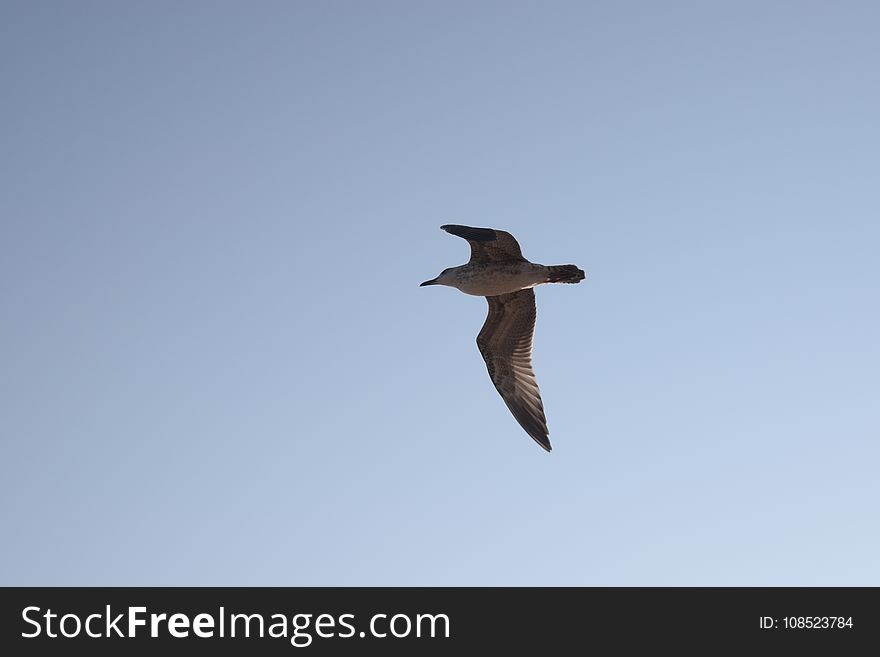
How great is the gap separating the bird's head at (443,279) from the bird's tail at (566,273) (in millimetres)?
1897

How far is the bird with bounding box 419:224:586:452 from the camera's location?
16500 mm

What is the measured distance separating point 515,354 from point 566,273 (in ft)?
9.56

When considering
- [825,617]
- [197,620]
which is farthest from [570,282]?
[197,620]

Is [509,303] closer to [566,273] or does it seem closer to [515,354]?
[515,354]

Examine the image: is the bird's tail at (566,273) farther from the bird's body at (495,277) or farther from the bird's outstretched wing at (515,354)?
the bird's outstretched wing at (515,354)

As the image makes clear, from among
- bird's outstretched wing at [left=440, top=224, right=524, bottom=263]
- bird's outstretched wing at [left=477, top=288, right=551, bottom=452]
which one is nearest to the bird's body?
bird's outstretched wing at [left=440, top=224, right=524, bottom=263]

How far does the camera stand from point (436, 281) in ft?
58.1

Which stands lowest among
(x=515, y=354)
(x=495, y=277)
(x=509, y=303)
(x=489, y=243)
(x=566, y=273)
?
(x=515, y=354)

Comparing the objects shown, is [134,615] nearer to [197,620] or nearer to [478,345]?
[197,620]

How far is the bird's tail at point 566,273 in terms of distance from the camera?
16.4m

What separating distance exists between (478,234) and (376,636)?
645 cm

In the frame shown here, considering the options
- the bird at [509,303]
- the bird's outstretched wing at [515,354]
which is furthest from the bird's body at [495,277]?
the bird's outstretched wing at [515,354]

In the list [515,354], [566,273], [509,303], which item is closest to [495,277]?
[566,273]

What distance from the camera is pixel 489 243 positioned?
16.6 metres
